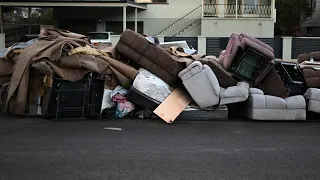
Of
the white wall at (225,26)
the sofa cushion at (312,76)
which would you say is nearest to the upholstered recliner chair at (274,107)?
the sofa cushion at (312,76)

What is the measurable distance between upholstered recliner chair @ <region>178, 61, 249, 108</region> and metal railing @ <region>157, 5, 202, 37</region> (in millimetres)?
18918

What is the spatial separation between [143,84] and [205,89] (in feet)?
4.19

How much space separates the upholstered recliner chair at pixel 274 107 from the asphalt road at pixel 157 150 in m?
0.18

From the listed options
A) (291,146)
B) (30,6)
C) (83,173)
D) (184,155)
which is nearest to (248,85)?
(291,146)

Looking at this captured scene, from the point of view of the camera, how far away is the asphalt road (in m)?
5.46

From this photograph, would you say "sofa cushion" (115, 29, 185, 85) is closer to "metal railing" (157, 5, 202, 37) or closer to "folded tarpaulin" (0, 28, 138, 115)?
"folded tarpaulin" (0, 28, 138, 115)

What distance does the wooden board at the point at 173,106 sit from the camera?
8.55m

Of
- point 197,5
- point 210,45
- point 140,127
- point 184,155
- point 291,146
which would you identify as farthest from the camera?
point 197,5

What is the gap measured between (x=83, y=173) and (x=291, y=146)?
3.47 m

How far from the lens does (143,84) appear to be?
8.87 m

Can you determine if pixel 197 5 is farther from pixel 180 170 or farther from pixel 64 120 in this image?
pixel 180 170

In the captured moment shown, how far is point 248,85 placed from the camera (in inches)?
366

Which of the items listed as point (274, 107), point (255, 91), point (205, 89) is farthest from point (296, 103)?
point (205, 89)

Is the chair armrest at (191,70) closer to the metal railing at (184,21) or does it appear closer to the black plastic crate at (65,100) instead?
the black plastic crate at (65,100)
